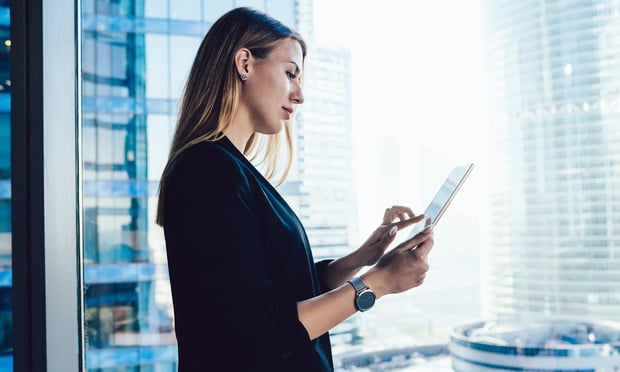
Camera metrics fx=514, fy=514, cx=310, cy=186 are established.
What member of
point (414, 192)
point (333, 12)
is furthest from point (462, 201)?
point (333, 12)

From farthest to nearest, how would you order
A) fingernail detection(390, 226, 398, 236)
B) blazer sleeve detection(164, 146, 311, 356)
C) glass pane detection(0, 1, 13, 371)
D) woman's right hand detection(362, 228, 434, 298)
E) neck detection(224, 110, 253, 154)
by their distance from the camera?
glass pane detection(0, 1, 13, 371) → fingernail detection(390, 226, 398, 236) → neck detection(224, 110, 253, 154) → woman's right hand detection(362, 228, 434, 298) → blazer sleeve detection(164, 146, 311, 356)

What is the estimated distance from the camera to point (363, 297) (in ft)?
2.45

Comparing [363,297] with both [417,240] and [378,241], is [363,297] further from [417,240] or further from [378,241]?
[378,241]

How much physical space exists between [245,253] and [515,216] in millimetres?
2074

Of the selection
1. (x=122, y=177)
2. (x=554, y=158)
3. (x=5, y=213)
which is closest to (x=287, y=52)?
(x=5, y=213)

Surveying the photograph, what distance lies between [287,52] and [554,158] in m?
1.86

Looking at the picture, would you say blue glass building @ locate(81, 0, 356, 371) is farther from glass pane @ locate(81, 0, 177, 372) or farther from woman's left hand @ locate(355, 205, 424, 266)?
woman's left hand @ locate(355, 205, 424, 266)

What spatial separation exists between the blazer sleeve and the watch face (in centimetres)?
9

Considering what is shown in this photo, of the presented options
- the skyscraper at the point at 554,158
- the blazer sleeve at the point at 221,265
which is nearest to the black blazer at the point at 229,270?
the blazer sleeve at the point at 221,265

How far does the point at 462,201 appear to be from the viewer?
5.38 ft

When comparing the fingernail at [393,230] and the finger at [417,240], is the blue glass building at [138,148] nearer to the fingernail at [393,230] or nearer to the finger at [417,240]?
the fingernail at [393,230]

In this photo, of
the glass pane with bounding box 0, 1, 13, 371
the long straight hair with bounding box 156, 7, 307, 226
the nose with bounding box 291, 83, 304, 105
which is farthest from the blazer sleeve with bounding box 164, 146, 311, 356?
the glass pane with bounding box 0, 1, 13, 371

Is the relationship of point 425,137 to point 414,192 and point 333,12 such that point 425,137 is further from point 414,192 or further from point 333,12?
point 333,12

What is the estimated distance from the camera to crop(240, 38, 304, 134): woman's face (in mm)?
863
